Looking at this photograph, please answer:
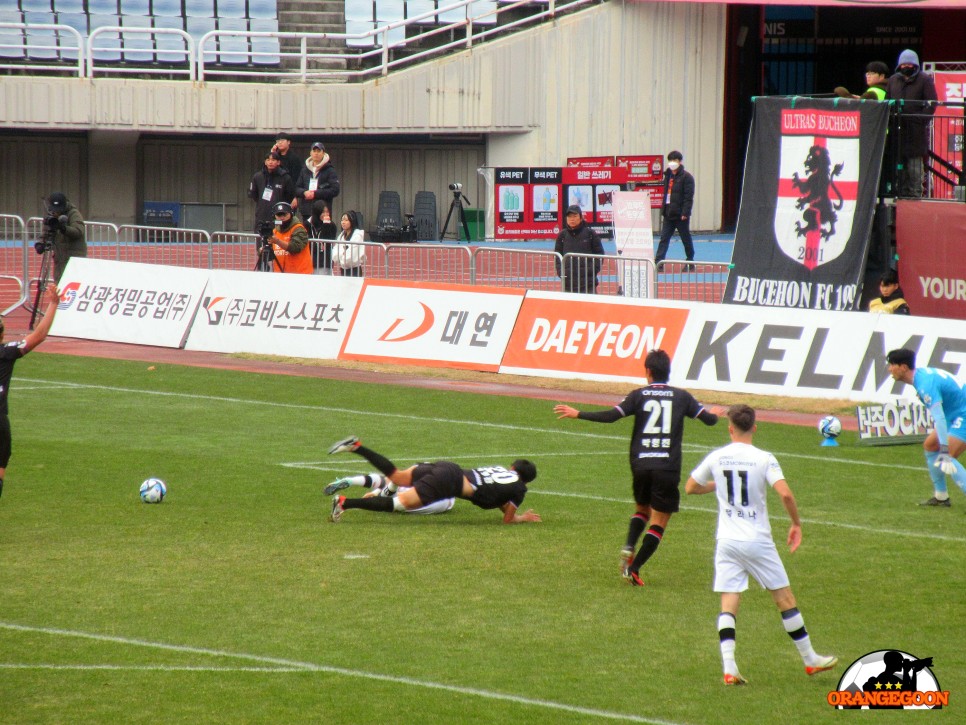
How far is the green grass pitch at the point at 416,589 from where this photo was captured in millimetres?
7711

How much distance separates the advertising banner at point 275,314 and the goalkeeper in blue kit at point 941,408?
11.2 m

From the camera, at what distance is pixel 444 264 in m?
24.1

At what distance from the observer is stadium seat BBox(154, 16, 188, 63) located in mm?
36438

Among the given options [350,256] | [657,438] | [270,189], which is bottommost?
[657,438]

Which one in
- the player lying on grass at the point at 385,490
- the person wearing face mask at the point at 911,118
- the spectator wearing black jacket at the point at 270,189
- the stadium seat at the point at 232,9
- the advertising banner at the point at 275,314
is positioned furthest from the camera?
the stadium seat at the point at 232,9

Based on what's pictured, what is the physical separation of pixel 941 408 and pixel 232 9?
101 feet

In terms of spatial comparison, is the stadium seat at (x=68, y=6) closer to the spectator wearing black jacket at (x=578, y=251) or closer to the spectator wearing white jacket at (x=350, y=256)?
the spectator wearing white jacket at (x=350, y=256)

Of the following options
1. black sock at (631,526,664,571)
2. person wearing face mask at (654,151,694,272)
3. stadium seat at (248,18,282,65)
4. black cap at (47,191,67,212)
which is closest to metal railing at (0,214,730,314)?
black cap at (47,191,67,212)

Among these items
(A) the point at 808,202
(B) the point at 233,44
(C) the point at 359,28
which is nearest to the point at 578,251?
(A) the point at 808,202

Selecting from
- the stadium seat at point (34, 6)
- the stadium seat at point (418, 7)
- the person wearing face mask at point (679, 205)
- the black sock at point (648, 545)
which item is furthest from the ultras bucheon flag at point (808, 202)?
the stadium seat at point (34, 6)

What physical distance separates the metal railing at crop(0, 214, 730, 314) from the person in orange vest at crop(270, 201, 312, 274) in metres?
0.58

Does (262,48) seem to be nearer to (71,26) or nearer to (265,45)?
(265,45)

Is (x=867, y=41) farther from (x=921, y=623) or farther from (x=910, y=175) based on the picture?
(x=921, y=623)

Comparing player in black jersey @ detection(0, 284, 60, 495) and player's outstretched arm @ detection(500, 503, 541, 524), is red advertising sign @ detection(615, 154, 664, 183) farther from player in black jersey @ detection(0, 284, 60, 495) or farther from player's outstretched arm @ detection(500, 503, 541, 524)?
player in black jersey @ detection(0, 284, 60, 495)
